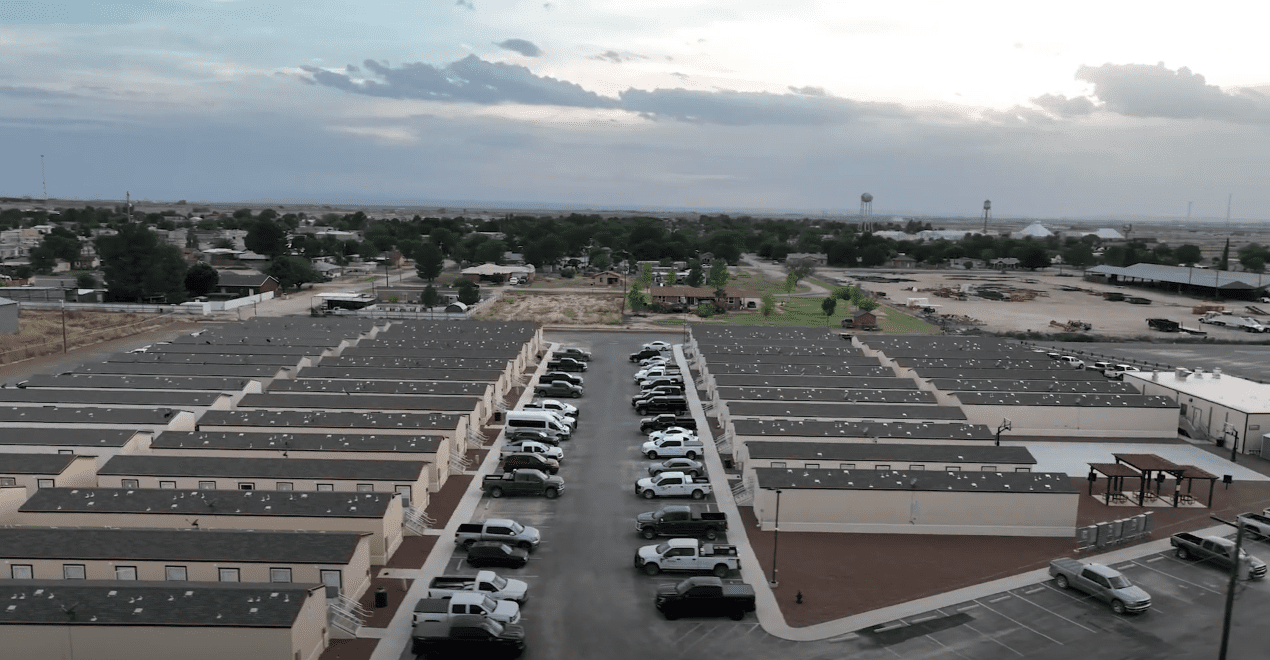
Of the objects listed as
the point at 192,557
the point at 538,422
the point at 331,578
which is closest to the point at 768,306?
the point at 538,422

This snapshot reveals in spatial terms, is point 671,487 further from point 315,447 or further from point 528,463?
point 315,447

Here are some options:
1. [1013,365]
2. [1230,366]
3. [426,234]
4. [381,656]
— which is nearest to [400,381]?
[381,656]

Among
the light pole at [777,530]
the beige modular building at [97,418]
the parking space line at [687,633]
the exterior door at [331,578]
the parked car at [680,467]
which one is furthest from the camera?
the beige modular building at [97,418]

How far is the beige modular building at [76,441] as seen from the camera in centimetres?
3123

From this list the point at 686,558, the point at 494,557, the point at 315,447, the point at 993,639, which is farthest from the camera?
the point at 315,447

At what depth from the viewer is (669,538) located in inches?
1063

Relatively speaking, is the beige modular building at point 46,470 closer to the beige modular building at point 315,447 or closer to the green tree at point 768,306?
the beige modular building at point 315,447

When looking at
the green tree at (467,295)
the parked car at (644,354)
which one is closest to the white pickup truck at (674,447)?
the parked car at (644,354)

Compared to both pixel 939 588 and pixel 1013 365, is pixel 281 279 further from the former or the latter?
pixel 939 588

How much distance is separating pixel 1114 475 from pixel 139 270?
289ft

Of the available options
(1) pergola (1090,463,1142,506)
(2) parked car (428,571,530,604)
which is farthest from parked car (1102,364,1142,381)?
(2) parked car (428,571,530,604)

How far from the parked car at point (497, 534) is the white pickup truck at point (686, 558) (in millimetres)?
3640

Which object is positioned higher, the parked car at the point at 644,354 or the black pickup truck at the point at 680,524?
the parked car at the point at 644,354

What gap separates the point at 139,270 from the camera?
83000 millimetres
